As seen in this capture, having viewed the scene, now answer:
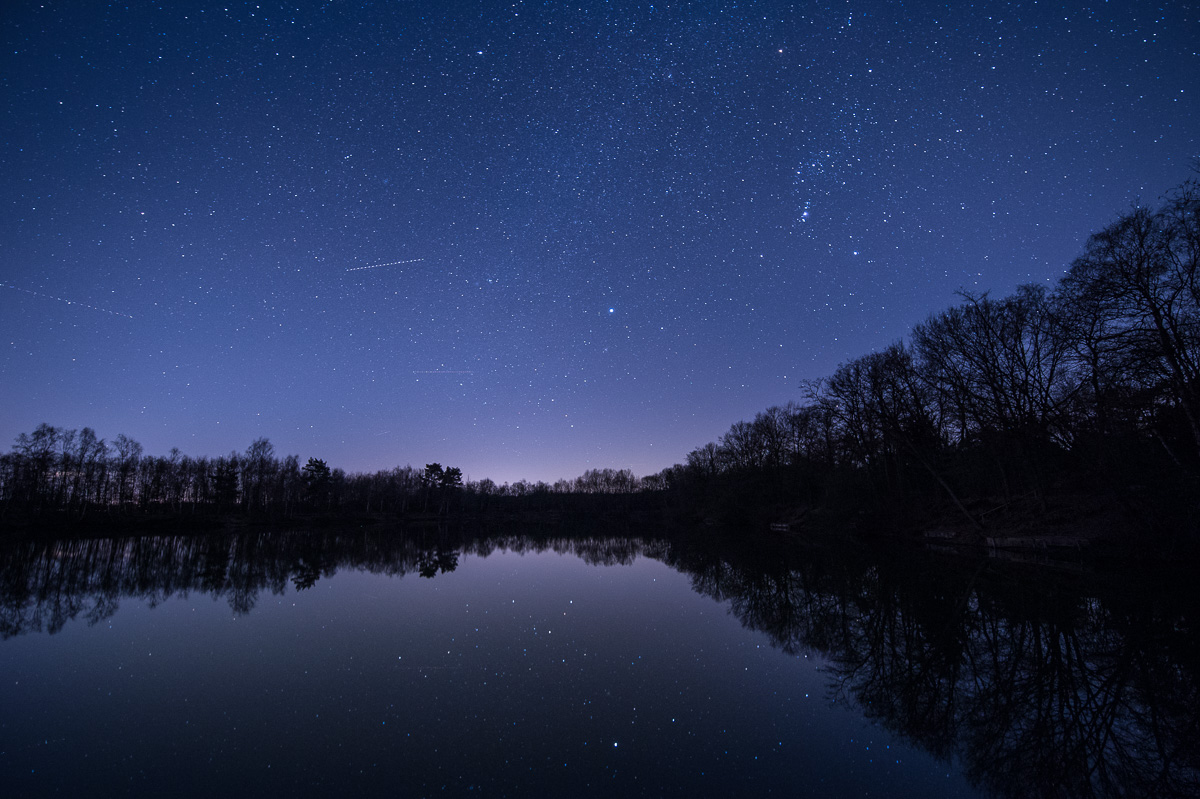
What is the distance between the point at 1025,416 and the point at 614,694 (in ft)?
104

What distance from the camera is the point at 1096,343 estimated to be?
17234mm

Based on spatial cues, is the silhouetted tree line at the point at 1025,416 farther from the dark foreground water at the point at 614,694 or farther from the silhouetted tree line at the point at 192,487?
the silhouetted tree line at the point at 192,487

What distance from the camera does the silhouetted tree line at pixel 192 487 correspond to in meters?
55.3

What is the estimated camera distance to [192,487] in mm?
78312

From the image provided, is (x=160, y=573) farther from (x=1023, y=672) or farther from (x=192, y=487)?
(x=192, y=487)

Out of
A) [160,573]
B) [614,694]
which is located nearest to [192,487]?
[160,573]

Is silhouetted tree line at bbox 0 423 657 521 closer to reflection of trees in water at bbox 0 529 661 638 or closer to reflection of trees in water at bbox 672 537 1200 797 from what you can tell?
reflection of trees in water at bbox 0 529 661 638

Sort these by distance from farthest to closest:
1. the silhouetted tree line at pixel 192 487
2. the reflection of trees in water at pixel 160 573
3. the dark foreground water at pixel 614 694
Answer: the silhouetted tree line at pixel 192 487 → the reflection of trees in water at pixel 160 573 → the dark foreground water at pixel 614 694

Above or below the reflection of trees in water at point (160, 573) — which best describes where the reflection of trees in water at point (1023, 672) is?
above

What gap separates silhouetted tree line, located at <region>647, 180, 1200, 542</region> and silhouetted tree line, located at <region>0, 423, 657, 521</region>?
2895 inches

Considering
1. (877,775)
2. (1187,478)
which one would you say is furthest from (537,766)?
(1187,478)

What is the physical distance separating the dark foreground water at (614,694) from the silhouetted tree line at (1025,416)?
610 cm

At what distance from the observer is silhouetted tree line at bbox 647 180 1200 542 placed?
15.6 meters

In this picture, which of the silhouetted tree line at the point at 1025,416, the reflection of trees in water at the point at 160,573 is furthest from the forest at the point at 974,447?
the reflection of trees in water at the point at 160,573
